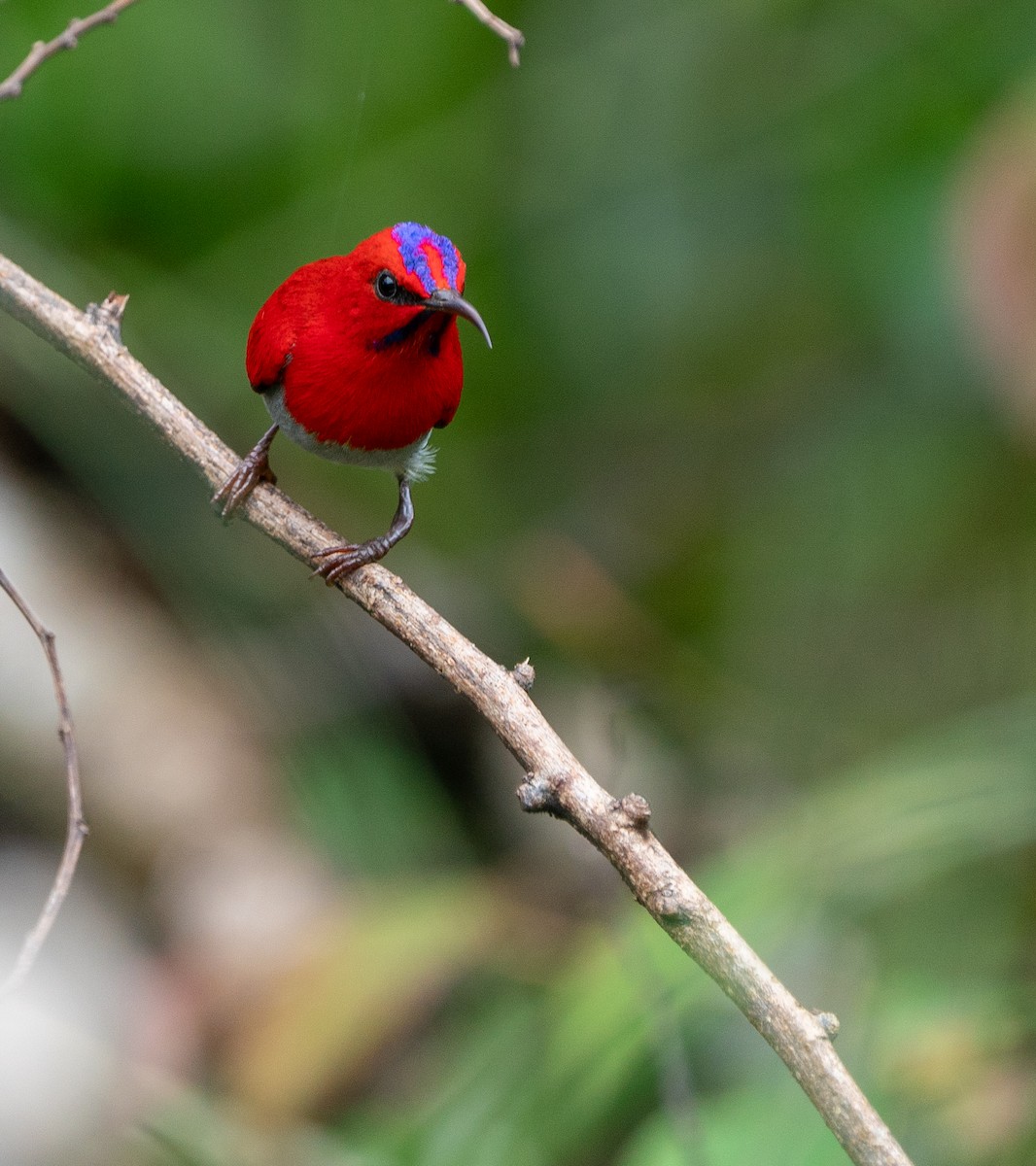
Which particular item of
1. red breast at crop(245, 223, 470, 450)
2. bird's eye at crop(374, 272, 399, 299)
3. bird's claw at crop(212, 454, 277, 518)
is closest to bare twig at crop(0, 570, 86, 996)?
bird's claw at crop(212, 454, 277, 518)

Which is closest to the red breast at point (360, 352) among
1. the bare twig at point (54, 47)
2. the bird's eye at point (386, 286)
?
the bird's eye at point (386, 286)

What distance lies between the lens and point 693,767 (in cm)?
636

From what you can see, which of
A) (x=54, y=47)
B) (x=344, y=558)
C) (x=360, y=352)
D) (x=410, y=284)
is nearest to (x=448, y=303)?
(x=410, y=284)

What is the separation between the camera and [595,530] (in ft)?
24.6

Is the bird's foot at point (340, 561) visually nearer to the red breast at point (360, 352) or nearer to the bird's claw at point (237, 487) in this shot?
the bird's claw at point (237, 487)

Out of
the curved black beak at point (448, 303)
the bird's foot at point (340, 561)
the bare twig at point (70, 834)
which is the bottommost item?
the bare twig at point (70, 834)

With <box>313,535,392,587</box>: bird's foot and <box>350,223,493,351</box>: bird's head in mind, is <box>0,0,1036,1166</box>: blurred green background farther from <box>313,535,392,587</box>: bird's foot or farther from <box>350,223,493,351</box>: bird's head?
<box>350,223,493,351</box>: bird's head

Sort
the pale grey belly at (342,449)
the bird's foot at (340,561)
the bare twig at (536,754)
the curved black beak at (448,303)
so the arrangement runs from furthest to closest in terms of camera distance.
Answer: the pale grey belly at (342,449)
the bird's foot at (340,561)
the curved black beak at (448,303)
the bare twig at (536,754)

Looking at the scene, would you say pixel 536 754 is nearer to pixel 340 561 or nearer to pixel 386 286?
pixel 340 561

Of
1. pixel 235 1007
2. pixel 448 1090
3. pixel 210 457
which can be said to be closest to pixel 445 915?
pixel 448 1090

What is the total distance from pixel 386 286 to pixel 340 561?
565 mm

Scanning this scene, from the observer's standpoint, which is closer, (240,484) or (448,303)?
(448,303)

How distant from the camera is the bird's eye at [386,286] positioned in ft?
8.89

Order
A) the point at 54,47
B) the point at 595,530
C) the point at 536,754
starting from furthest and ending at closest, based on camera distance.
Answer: the point at 595,530
the point at 54,47
the point at 536,754
